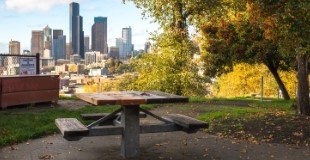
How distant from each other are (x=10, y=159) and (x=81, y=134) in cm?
136

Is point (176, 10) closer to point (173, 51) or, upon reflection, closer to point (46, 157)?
point (173, 51)

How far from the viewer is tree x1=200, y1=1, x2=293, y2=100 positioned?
21344 mm

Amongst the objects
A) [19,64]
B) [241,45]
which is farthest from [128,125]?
[241,45]

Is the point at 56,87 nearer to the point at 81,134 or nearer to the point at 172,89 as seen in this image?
the point at 81,134

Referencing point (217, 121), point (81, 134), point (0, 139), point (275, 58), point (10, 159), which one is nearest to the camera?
point (81, 134)

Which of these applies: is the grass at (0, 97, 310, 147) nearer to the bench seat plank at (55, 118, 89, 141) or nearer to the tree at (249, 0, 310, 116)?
the tree at (249, 0, 310, 116)

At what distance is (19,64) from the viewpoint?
49.6 feet

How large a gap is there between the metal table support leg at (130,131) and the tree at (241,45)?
13.5 meters

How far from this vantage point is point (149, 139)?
8977mm

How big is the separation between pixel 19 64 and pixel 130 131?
29.4ft

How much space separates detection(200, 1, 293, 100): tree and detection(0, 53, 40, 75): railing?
9066mm

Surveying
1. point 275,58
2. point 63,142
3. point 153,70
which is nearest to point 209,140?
point 63,142

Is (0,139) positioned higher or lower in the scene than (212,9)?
lower

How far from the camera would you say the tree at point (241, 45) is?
70.0ft
